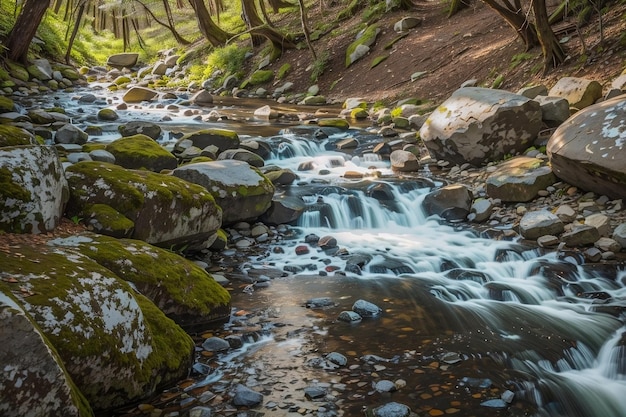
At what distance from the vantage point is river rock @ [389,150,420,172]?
1072 centimetres

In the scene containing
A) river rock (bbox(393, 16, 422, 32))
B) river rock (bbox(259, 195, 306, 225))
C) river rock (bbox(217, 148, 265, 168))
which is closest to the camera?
river rock (bbox(259, 195, 306, 225))

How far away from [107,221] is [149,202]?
550 millimetres

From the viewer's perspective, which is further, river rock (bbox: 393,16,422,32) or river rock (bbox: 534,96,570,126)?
river rock (bbox: 393,16,422,32)

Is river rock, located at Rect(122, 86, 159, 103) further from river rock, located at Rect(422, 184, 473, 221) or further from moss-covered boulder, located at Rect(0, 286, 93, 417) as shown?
moss-covered boulder, located at Rect(0, 286, 93, 417)

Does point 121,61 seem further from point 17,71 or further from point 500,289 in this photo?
point 500,289

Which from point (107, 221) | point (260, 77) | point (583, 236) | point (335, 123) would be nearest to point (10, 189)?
point (107, 221)

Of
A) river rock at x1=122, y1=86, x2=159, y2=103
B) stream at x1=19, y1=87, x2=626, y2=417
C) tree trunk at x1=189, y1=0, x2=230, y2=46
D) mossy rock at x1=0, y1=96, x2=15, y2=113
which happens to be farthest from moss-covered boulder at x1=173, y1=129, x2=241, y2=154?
tree trunk at x1=189, y1=0, x2=230, y2=46

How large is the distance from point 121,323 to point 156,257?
54.9 inches

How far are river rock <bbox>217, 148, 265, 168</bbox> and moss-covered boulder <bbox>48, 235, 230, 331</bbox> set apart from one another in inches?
214

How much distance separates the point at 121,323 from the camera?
401cm

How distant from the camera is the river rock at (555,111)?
9.92 meters

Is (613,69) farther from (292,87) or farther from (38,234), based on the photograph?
(292,87)

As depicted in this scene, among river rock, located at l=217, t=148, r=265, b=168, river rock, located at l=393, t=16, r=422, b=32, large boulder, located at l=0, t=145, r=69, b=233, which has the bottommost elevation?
river rock, located at l=217, t=148, r=265, b=168

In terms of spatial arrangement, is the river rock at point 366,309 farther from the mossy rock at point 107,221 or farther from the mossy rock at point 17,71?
the mossy rock at point 17,71
